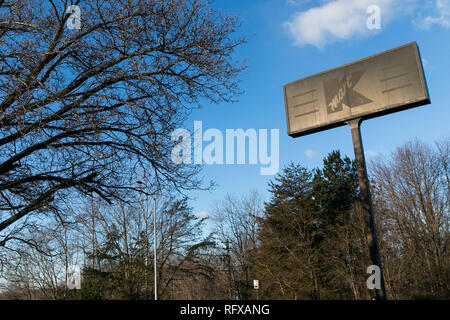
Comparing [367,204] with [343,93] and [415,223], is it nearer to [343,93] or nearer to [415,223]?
[343,93]

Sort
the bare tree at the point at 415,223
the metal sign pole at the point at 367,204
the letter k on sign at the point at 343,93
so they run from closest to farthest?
1. the metal sign pole at the point at 367,204
2. the letter k on sign at the point at 343,93
3. the bare tree at the point at 415,223

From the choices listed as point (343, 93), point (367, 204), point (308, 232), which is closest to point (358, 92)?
point (343, 93)

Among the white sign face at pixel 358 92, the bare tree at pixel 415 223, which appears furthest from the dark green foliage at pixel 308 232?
the white sign face at pixel 358 92

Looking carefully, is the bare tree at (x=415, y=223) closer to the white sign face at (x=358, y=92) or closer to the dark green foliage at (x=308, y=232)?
the dark green foliage at (x=308, y=232)

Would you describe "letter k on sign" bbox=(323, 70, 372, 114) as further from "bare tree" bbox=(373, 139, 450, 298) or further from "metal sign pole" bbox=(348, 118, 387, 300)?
"bare tree" bbox=(373, 139, 450, 298)

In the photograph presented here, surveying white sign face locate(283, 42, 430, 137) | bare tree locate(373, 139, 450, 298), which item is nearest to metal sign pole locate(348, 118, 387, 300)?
white sign face locate(283, 42, 430, 137)

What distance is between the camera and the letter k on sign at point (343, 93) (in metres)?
5.48

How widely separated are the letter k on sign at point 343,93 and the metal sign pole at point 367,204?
295mm

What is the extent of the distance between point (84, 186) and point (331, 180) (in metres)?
25.7

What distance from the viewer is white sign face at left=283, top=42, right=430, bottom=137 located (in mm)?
5195

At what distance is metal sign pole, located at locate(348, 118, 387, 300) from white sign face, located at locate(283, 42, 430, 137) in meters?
0.26

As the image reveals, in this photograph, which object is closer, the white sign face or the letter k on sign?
the white sign face

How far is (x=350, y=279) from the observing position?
25109 millimetres
